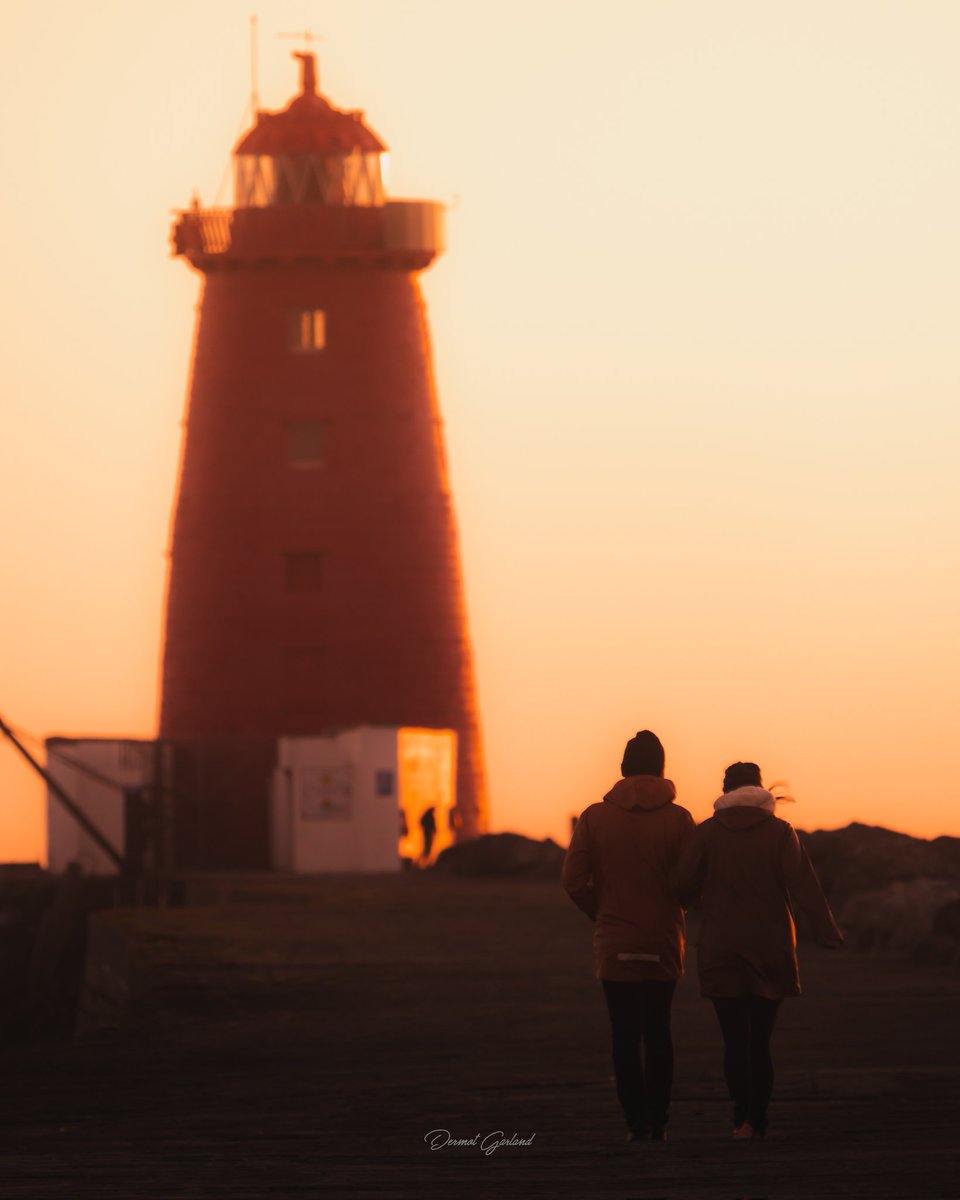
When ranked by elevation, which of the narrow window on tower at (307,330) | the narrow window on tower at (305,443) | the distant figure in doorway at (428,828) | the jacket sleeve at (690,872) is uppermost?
the narrow window on tower at (307,330)

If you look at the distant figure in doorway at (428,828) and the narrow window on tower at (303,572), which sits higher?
the narrow window on tower at (303,572)

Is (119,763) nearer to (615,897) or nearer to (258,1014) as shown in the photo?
(258,1014)

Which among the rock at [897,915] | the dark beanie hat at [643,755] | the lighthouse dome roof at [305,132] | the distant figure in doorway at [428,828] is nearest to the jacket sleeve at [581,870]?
the dark beanie hat at [643,755]

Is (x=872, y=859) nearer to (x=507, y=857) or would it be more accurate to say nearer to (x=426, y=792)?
Answer: (x=507, y=857)

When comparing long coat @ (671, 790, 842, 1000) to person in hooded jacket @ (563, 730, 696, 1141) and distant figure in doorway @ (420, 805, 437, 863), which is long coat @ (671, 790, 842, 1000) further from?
distant figure in doorway @ (420, 805, 437, 863)

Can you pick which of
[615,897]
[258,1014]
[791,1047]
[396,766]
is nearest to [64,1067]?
[258,1014]

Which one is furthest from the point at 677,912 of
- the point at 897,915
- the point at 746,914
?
the point at 897,915

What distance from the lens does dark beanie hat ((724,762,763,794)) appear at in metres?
11.2

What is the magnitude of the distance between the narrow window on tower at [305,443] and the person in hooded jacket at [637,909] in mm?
32892

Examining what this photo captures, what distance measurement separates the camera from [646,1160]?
32.8ft

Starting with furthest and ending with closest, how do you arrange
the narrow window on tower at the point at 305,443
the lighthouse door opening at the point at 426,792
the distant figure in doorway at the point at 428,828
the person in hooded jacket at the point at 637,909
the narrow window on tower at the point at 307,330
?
the narrow window on tower at the point at 307,330, the narrow window on tower at the point at 305,443, the distant figure in doorway at the point at 428,828, the lighthouse door opening at the point at 426,792, the person in hooded jacket at the point at 637,909

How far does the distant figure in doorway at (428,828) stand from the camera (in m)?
41.4

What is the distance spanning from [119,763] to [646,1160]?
31.8 metres

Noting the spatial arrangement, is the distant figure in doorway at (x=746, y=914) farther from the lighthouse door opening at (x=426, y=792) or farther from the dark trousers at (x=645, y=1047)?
the lighthouse door opening at (x=426, y=792)
